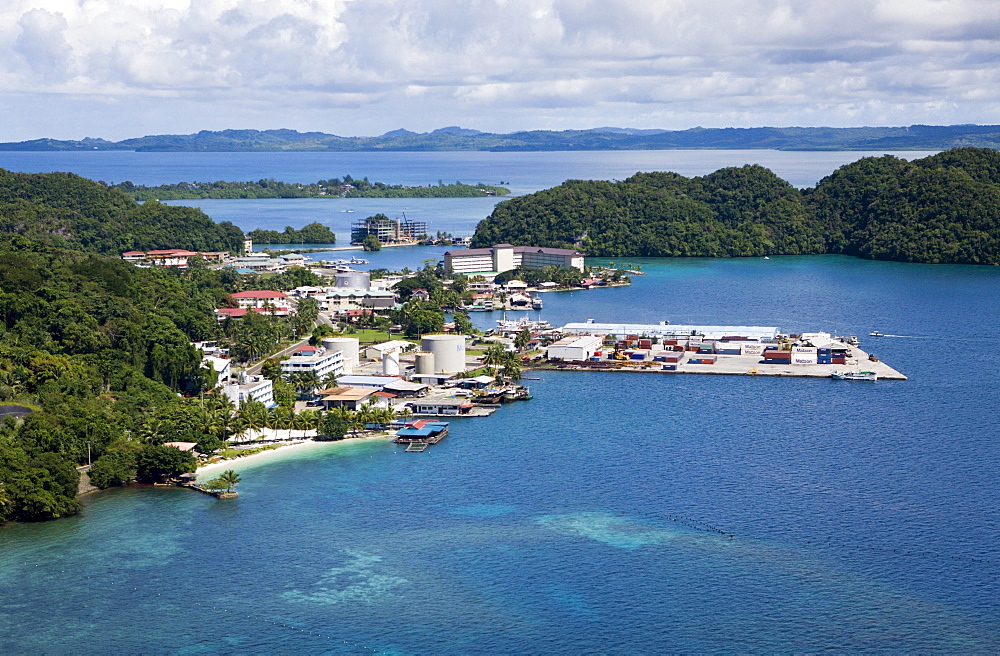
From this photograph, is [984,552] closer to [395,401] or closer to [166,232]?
[395,401]

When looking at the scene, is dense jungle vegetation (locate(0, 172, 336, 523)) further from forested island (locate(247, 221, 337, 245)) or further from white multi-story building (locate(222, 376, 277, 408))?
forested island (locate(247, 221, 337, 245))

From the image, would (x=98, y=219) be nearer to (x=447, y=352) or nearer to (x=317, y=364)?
(x=317, y=364)

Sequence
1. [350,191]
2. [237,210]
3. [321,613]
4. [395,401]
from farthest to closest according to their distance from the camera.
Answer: [350,191], [237,210], [395,401], [321,613]

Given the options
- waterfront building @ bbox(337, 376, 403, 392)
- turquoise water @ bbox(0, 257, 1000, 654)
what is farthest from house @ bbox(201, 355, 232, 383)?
turquoise water @ bbox(0, 257, 1000, 654)

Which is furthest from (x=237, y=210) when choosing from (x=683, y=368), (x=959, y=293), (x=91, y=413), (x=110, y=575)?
(x=110, y=575)

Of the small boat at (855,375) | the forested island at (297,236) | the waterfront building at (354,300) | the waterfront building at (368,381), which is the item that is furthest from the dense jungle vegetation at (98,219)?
the small boat at (855,375)

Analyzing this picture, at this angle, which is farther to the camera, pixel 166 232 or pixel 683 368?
pixel 166 232
